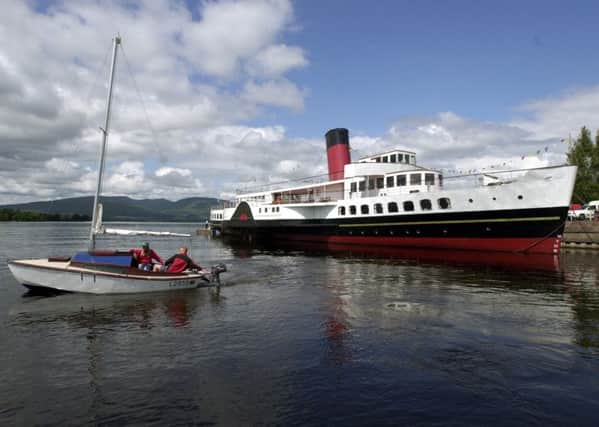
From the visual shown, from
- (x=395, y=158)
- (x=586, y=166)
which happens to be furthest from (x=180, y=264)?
(x=586, y=166)

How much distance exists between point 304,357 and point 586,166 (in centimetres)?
5526

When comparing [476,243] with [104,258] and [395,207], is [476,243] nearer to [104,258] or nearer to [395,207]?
[395,207]

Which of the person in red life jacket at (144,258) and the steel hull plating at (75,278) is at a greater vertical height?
the person in red life jacket at (144,258)

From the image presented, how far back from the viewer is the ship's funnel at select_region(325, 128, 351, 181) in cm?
3812

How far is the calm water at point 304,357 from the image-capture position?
5863 mm

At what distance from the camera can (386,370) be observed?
7.33 m

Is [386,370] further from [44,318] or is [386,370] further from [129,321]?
[44,318]

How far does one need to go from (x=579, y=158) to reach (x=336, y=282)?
155ft

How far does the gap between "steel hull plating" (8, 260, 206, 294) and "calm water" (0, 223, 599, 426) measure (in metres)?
0.42

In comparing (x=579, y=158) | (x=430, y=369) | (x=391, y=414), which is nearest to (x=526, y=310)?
(x=430, y=369)

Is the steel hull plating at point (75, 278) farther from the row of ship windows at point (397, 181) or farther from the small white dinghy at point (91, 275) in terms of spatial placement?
the row of ship windows at point (397, 181)

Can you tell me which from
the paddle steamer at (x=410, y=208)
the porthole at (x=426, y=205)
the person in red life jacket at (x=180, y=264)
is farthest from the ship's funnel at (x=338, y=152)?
the person in red life jacket at (x=180, y=264)

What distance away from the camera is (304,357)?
7984 mm

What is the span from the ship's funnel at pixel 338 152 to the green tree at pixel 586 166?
31777 millimetres
